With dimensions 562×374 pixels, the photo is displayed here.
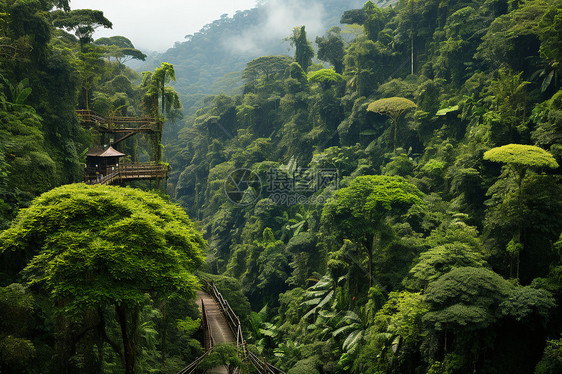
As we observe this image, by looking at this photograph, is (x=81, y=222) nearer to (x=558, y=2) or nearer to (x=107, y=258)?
(x=107, y=258)

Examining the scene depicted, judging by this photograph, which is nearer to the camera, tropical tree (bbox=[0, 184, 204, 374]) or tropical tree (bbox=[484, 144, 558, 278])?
tropical tree (bbox=[0, 184, 204, 374])

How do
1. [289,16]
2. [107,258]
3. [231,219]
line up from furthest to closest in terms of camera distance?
[289,16], [231,219], [107,258]

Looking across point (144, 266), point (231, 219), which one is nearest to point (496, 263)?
point (144, 266)

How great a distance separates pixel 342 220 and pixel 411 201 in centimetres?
321

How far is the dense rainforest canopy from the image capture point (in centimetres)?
843

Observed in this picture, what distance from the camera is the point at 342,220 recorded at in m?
17.8

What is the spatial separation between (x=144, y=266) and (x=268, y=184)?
29209 mm

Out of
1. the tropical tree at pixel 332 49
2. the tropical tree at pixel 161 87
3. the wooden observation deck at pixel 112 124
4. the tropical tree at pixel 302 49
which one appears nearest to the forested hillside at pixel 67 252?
the wooden observation deck at pixel 112 124

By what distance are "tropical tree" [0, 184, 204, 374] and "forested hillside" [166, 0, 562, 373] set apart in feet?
23.6

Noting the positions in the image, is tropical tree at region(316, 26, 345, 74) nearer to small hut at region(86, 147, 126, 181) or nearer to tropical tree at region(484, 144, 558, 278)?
small hut at region(86, 147, 126, 181)

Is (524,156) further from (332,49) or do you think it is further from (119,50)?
(119,50)

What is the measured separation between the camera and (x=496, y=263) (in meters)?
13.9

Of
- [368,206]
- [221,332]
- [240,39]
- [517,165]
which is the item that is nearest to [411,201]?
[368,206]

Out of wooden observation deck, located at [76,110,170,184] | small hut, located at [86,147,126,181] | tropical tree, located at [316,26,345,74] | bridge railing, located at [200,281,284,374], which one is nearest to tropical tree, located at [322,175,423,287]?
bridge railing, located at [200,281,284,374]
